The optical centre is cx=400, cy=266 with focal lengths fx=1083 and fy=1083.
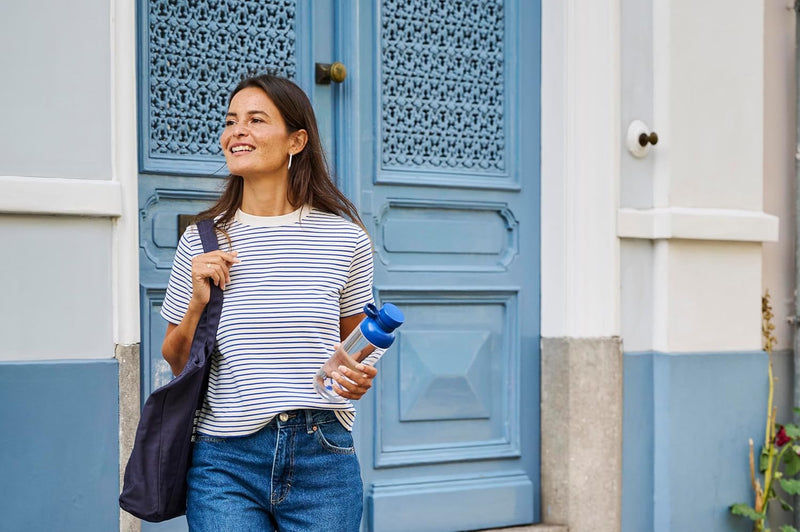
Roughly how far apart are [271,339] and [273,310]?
7cm

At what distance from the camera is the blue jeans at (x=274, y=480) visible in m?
2.50

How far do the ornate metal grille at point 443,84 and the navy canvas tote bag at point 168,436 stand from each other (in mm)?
1996

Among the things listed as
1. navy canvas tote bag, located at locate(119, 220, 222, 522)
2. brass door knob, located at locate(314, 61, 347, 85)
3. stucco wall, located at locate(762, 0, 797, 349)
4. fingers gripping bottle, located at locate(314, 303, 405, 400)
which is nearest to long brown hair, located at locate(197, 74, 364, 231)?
navy canvas tote bag, located at locate(119, 220, 222, 522)

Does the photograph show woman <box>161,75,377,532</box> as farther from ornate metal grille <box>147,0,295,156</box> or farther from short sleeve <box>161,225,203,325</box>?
ornate metal grille <box>147,0,295,156</box>

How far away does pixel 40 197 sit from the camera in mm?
3432

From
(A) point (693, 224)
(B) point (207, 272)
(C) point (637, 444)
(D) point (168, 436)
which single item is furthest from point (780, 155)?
(D) point (168, 436)

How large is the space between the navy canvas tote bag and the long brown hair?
317 mm

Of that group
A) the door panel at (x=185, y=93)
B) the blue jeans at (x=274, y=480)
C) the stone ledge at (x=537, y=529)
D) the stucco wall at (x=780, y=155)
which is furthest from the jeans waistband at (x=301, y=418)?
the stucco wall at (x=780, y=155)

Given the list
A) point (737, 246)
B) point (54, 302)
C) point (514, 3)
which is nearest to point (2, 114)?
point (54, 302)

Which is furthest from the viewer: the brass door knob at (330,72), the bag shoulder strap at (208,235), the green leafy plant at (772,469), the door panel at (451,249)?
the green leafy plant at (772,469)

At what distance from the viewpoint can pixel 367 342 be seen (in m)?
2.38

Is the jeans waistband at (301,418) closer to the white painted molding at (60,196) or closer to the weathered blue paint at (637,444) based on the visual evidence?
the white painted molding at (60,196)

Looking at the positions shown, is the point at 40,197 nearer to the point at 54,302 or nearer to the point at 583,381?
the point at 54,302

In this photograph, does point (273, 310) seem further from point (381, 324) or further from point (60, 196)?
point (60, 196)
